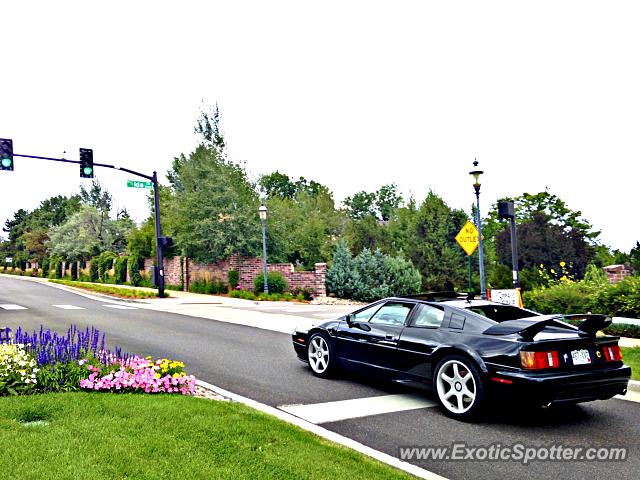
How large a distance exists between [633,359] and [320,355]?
5152 mm

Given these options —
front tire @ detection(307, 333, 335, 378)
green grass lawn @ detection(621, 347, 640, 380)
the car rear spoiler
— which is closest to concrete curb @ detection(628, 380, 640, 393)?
green grass lawn @ detection(621, 347, 640, 380)

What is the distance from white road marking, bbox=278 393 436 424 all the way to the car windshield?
4.15 ft

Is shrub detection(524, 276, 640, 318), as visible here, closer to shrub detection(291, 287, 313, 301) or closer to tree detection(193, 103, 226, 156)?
shrub detection(291, 287, 313, 301)

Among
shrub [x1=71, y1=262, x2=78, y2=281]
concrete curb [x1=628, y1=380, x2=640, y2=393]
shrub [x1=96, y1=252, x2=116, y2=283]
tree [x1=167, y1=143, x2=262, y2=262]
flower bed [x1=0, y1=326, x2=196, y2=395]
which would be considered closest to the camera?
flower bed [x1=0, y1=326, x2=196, y2=395]

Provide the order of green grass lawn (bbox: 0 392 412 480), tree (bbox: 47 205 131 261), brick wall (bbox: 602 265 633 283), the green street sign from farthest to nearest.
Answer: tree (bbox: 47 205 131 261) < the green street sign < brick wall (bbox: 602 265 633 283) < green grass lawn (bbox: 0 392 412 480)

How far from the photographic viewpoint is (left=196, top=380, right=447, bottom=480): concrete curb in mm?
4523

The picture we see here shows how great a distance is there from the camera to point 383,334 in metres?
7.11

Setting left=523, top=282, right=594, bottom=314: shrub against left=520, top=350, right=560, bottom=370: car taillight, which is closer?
left=520, top=350, right=560, bottom=370: car taillight

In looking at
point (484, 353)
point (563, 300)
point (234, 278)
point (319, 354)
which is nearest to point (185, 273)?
point (234, 278)

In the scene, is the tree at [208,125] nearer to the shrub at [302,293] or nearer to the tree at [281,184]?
the shrub at [302,293]

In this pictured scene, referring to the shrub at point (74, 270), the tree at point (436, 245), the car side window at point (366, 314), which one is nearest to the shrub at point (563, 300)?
the car side window at point (366, 314)

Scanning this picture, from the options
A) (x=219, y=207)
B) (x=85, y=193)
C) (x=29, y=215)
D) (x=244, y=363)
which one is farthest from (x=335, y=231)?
(x=29, y=215)

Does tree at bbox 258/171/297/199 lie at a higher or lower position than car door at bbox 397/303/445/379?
higher

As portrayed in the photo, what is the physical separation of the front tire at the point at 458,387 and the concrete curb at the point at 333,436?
1.42 m
